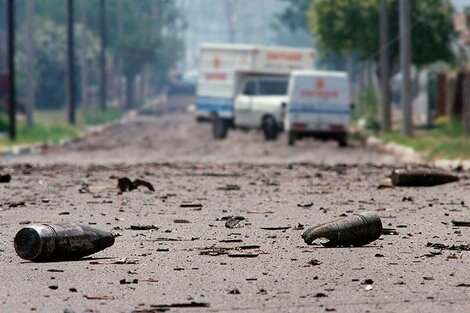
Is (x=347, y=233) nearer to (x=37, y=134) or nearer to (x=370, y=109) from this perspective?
(x=37, y=134)

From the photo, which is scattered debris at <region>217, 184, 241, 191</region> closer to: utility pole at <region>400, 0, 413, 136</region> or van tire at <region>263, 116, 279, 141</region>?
utility pole at <region>400, 0, 413, 136</region>

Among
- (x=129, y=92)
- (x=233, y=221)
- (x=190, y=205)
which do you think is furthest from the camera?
(x=129, y=92)

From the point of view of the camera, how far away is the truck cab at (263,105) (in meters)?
47.0

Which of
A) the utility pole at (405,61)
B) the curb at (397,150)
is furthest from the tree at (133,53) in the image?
the utility pole at (405,61)

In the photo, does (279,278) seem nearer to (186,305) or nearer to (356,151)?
(186,305)

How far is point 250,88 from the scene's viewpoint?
48781 millimetres

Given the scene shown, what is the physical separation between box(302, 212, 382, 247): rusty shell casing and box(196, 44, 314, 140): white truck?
32808 millimetres

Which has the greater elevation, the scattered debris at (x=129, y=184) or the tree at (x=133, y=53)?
the scattered debris at (x=129, y=184)

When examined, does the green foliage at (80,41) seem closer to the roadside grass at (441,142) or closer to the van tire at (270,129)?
the van tire at (270,129)

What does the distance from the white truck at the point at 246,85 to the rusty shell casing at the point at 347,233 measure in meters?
32.8

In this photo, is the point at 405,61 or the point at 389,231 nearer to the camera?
the point at 389,231

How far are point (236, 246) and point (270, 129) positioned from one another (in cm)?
3413

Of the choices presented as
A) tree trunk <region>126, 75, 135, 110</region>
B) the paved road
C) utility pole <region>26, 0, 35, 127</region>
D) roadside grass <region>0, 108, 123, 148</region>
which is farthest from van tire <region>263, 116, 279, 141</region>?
tree trunk <region>126, 75, 135, 110</region>

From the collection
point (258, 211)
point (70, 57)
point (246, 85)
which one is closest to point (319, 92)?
point (246, 85)
